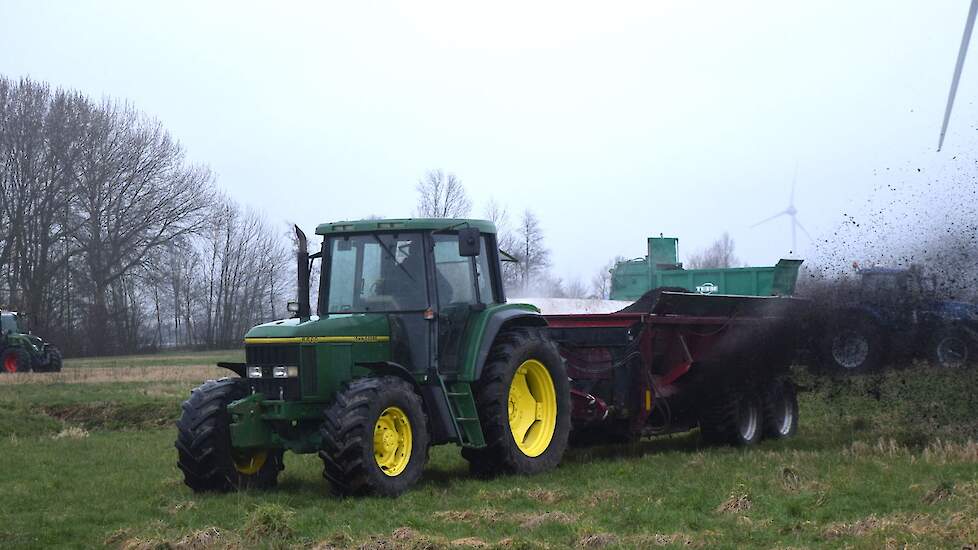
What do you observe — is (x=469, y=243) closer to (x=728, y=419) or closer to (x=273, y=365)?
(x=273, y=365)

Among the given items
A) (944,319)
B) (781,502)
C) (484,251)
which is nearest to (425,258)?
(484,251)

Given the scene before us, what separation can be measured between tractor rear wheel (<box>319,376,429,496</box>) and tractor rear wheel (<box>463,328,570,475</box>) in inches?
33.6

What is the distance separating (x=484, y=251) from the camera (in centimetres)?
1155

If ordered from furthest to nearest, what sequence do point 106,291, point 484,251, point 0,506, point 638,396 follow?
1. point 106,291
2. point 638,396
3. point 484,251
4. point 0,506

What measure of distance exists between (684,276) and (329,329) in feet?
59.5

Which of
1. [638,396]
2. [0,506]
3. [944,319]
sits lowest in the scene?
[0,506]

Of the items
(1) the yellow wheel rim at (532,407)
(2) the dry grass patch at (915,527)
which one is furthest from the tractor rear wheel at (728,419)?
(2) the dry grass patch at (915,527)

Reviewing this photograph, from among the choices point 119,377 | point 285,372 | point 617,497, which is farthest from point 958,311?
point 119,377

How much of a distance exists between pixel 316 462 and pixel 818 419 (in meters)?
7.95

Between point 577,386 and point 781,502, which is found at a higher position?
point 577,386

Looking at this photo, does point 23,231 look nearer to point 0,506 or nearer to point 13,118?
point 13,118

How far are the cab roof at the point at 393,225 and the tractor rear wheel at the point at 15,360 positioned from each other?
95.9 ft

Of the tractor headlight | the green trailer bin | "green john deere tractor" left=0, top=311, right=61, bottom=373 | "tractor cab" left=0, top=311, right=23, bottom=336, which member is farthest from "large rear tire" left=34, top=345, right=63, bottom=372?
the tractor headlight

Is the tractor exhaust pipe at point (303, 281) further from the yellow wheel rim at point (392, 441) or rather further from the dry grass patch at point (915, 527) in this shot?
the dry grass patch at point (915, 527)
